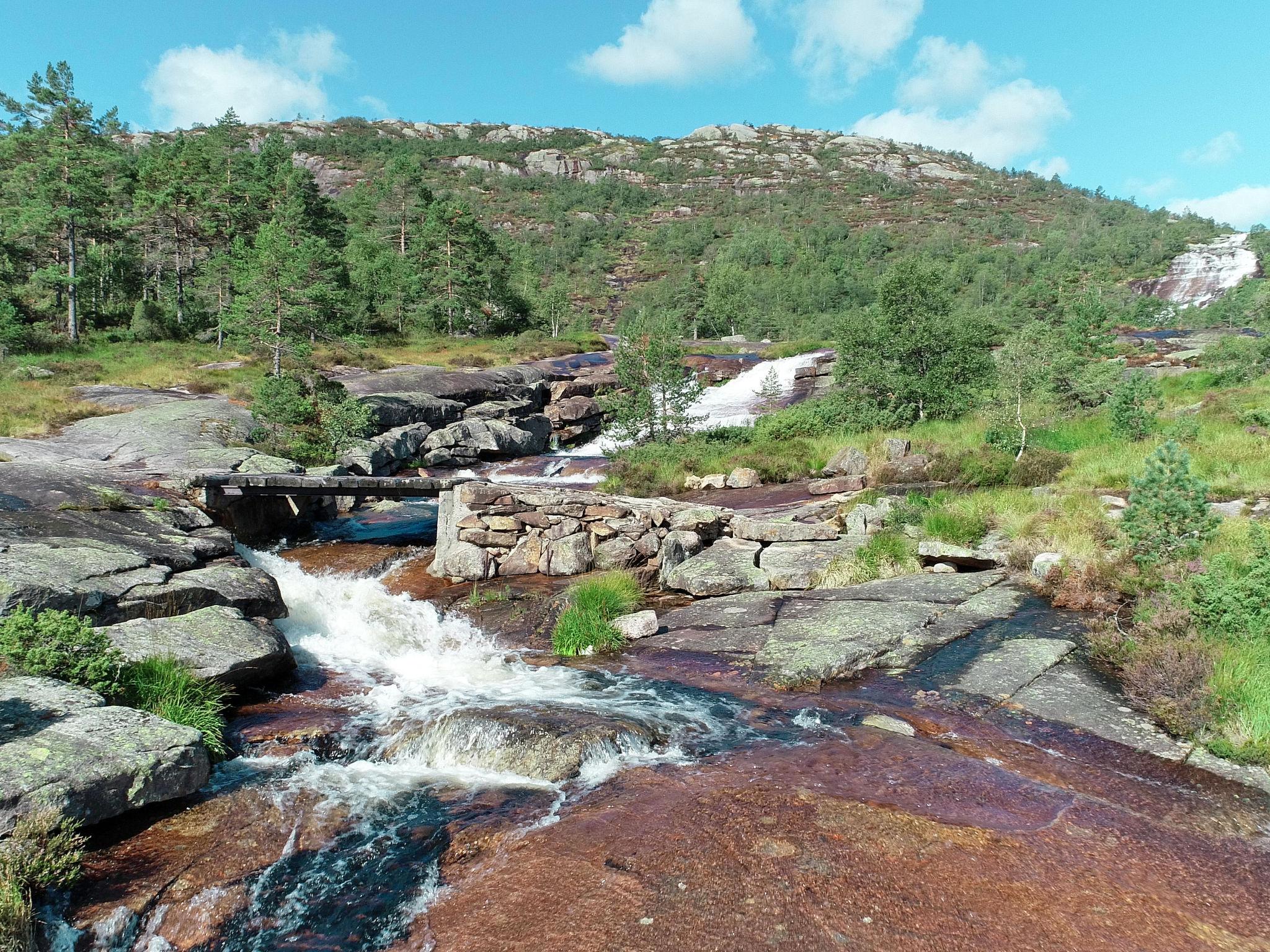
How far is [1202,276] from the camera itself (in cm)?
6912

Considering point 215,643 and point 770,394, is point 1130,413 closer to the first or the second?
point 770,394

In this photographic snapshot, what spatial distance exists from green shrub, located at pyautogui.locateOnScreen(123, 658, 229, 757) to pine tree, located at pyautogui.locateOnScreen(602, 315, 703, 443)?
16931 mm

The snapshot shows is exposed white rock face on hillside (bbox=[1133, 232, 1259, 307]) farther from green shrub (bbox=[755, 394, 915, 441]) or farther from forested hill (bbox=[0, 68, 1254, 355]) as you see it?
green shrub (bbox=[755, 394, 915, 441])

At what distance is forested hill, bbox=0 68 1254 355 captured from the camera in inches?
1293

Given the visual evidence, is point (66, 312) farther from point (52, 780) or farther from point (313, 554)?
point (52, 780)

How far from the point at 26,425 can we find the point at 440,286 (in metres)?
28.8

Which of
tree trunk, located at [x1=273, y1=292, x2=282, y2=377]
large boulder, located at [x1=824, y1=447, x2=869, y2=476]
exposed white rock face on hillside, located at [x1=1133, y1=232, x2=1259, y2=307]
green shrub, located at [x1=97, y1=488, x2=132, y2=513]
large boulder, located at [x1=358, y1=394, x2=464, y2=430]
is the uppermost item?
exposed white rock face on hillside, located at [x1=1133, y1=232, x2=1259, y2=307]

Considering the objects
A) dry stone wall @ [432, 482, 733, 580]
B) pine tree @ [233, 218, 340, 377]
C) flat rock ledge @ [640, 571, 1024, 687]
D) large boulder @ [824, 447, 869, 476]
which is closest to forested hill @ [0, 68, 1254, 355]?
pine tree @ [233, 218, 340, 377]

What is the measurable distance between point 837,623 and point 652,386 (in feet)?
49.3

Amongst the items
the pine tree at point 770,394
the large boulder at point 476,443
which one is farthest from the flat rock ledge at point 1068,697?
the pine tree at point 770,394

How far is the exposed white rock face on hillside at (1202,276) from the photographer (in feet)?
213

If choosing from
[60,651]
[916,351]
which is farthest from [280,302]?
[916,351]

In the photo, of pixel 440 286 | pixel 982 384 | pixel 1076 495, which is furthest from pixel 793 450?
pixel 440 286

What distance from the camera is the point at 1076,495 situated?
12.3 metres
